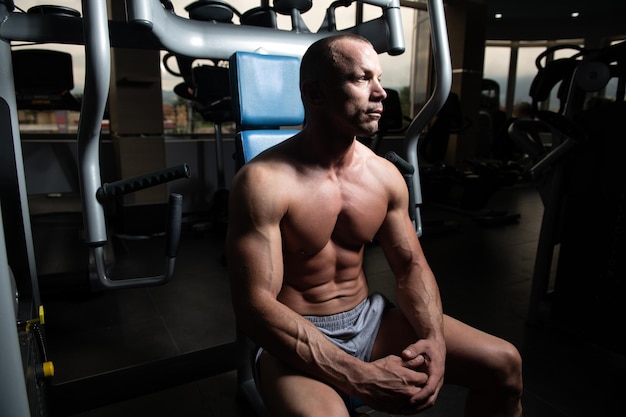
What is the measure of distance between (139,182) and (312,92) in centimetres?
51

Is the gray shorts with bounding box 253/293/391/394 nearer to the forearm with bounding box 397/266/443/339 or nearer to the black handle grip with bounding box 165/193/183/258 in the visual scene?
the forearm with bounding box 397/266/443/339

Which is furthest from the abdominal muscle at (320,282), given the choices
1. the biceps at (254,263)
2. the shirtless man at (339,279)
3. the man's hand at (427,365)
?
the man's hand at (427,365)

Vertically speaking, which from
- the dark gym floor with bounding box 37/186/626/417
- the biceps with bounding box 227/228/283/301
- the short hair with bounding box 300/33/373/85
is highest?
the short hair with bounding box 300/33/373/85

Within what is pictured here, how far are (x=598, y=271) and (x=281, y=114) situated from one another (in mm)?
1553

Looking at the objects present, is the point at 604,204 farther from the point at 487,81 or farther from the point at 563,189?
the point at 487,81

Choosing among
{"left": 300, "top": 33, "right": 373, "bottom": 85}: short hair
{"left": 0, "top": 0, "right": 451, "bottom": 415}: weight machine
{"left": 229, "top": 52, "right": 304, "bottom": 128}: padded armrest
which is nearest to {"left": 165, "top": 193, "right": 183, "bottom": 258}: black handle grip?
{"left": 0, "top": 0, "right": 451, "bottom": 415}: weight machine

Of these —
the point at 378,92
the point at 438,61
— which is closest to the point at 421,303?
the point at 378,92

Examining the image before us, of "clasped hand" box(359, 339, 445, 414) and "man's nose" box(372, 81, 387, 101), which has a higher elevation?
"man's nose" box(372, 81, 387, 101)

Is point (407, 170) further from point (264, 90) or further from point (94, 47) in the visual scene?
point (94, 47)

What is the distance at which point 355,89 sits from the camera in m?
0.92

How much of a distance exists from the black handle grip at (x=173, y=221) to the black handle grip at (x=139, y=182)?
6 cm

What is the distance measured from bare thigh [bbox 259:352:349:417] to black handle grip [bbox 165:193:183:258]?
0.46 meters

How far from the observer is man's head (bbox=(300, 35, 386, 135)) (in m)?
0.92

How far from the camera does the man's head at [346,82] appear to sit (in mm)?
917
